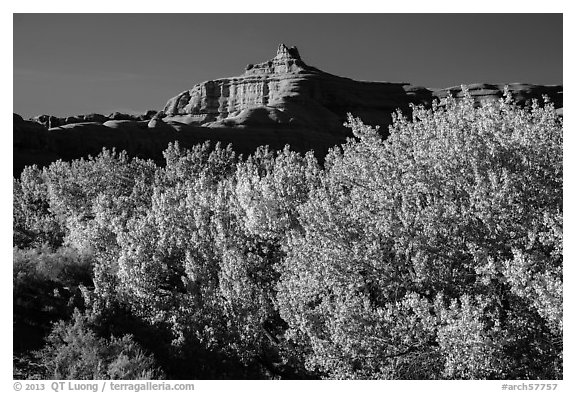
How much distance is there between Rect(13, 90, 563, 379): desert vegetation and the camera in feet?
38.7

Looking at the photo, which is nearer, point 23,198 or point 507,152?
point 507,152

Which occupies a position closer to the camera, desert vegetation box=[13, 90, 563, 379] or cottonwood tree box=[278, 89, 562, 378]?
cottonwood tree box=[278, 89, 562, 378]

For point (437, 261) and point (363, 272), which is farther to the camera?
point (363, 272)

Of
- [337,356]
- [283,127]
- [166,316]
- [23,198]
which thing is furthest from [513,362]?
[283,127]

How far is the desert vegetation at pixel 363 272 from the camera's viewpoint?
465 inches

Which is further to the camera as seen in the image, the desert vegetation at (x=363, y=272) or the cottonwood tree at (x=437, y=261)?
the desert vegetation at (x=363, y=272)

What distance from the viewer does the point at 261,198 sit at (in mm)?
16016

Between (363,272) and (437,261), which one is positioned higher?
(437,261)

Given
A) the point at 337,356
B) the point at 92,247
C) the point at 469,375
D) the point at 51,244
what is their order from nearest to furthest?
the point at 469,375 → the point at 337,356 → the point at 92,247 → the point at 51,244

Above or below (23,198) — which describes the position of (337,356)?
below

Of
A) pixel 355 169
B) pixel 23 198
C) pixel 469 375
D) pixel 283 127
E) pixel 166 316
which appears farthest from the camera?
pixel 283 127

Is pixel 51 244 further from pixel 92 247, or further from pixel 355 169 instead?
pixel 355 169

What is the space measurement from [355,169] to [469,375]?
598 cm

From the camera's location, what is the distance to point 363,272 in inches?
525
